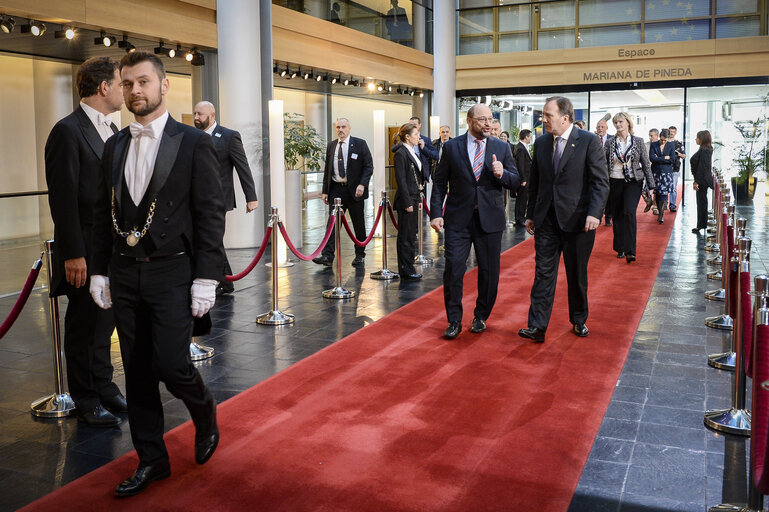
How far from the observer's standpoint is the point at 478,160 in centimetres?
632

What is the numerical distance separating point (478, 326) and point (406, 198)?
2879mm

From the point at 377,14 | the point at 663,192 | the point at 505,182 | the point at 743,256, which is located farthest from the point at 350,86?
the point at 743,256

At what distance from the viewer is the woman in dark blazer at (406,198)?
30.0 ft

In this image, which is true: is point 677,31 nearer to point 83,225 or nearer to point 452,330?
point 452,330

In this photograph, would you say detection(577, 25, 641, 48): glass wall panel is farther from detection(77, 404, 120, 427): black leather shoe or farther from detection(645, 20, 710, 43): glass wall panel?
detection(77, 404, 120, 427): black leather shoe

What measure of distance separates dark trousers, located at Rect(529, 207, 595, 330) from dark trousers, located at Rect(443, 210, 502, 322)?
0.36 m

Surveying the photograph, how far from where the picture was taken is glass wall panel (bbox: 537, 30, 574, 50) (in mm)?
21391

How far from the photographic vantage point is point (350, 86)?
18625mm

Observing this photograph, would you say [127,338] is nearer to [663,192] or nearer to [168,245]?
[168,245]

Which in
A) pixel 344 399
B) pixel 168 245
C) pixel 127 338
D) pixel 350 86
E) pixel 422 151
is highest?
pixel 350 86

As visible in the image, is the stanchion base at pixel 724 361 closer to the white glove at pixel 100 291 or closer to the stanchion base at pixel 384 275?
the white glove at pixel 100 291

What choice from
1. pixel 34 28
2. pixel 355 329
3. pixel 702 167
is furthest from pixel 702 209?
pixel 34 28

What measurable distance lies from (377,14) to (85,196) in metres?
14.4

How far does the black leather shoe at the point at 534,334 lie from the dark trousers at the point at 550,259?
0.11ft
